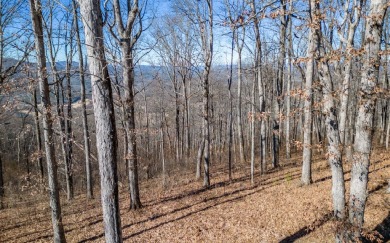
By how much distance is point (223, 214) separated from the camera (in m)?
9.31

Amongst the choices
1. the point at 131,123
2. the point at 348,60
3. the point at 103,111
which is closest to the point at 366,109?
→ the point at 348,60

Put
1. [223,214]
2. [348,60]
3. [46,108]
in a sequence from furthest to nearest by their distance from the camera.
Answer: [223,214]
[46,108]
[348,60]

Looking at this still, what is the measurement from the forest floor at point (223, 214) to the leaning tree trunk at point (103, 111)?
3949mm

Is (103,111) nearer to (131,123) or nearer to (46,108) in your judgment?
(46,108)

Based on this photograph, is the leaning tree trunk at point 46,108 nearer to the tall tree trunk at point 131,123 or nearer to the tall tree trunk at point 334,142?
the tall tree trunk at point 131,123

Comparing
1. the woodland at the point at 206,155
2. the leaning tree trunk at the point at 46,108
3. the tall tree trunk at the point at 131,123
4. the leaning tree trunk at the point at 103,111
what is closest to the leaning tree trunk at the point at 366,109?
the woodland at the point at 206,155

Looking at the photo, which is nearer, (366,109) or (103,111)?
(103,111)

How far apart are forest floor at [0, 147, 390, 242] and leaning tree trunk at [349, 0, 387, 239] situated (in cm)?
78

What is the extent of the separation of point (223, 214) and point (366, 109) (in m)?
6.17

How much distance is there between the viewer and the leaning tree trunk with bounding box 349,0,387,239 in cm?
462

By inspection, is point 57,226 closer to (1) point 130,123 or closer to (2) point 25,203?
(1) point 130,123

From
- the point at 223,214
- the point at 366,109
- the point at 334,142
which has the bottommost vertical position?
the point at 223,214

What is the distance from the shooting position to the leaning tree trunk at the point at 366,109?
4.62m

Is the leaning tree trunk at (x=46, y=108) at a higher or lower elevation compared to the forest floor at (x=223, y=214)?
higher
